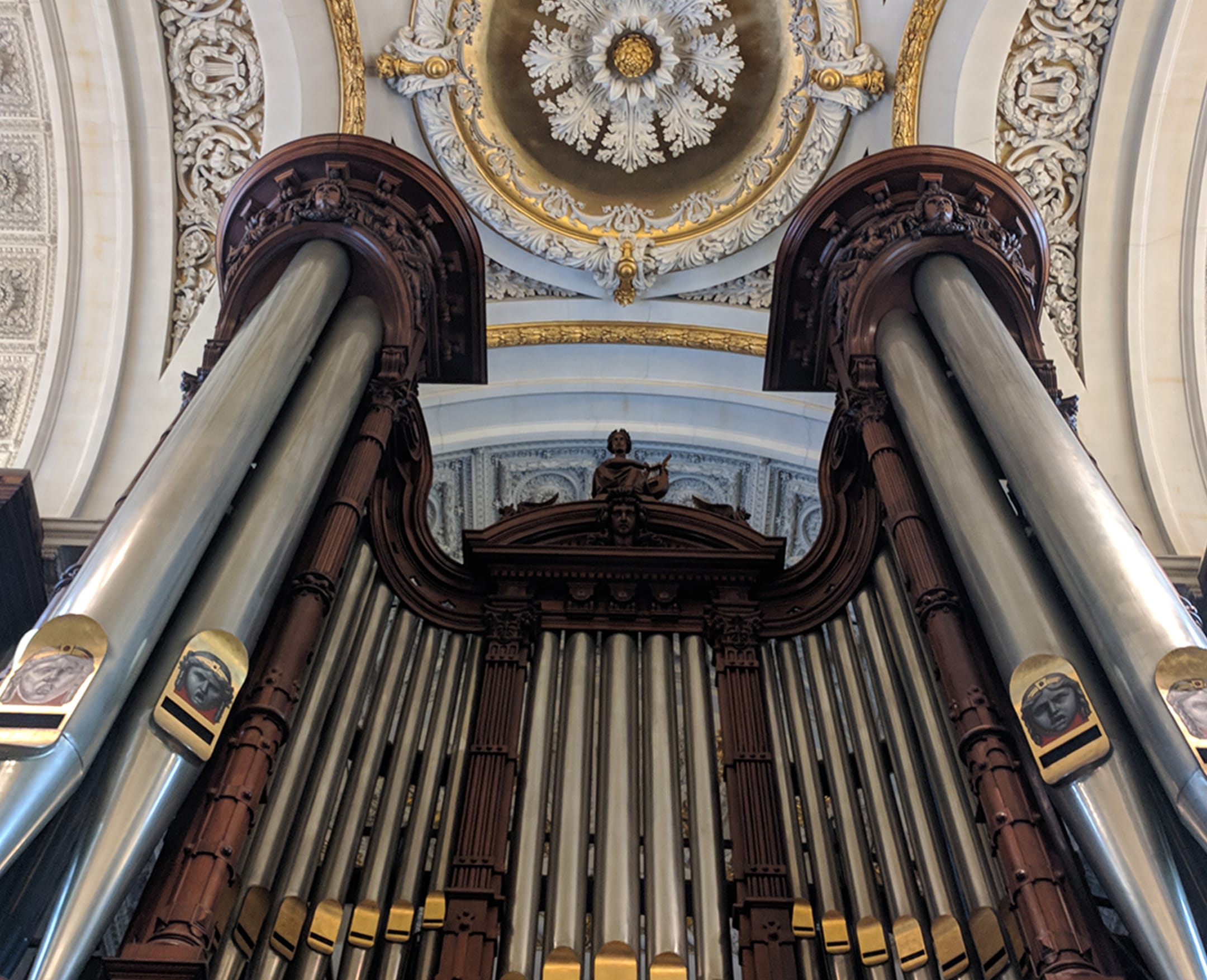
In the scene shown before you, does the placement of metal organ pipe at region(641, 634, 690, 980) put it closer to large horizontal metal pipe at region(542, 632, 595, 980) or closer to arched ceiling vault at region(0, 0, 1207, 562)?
large horizontal metal pipe at region(542, 632, 595, 980)

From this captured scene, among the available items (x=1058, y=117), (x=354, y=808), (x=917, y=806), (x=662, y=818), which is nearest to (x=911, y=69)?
(x=1058, y=117)

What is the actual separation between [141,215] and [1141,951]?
7.46 m

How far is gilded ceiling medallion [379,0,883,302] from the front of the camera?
326 inches

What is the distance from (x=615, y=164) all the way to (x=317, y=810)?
247 inches

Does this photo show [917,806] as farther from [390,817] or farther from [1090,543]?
[390,817]

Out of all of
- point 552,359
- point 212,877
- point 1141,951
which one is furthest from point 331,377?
point 552,359

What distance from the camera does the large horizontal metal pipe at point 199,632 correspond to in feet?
10.2

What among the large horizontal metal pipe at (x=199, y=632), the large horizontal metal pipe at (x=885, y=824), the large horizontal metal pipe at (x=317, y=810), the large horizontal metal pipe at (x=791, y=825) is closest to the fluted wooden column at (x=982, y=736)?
the large horizontal metal pipe at (x=885, y=824)

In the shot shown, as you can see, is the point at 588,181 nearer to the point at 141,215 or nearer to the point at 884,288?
the point at 141,215

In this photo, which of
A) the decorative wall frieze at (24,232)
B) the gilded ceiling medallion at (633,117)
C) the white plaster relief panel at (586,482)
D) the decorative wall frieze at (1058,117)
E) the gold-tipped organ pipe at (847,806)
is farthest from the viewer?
the white plaster relief panel at (586,482)

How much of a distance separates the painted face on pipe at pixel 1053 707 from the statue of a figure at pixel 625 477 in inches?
111

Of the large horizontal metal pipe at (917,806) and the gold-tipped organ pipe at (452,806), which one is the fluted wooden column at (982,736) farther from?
the gold-tipped organ pipe at (452,806)

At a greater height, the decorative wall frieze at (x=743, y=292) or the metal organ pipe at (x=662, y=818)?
the decorative wall frieze at (x=743, y=292)

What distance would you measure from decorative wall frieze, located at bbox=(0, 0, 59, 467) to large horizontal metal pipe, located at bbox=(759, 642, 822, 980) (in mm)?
5343
